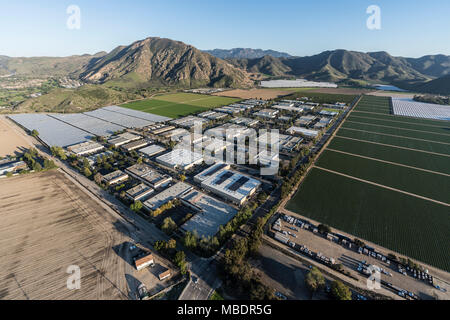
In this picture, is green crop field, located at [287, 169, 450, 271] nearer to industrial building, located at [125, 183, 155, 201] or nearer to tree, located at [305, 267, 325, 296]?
tree, located at [305, 267, 325, 296]

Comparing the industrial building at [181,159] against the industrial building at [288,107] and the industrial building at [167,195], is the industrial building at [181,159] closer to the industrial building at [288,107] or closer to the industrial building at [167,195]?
the industrial building at [167,195]

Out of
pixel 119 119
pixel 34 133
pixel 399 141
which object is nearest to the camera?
pixel 399 141

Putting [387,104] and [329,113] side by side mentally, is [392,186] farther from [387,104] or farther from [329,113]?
[387,104]

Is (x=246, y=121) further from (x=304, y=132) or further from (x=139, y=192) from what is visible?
(x=139, y=192)

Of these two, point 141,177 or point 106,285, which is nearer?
point 106,285

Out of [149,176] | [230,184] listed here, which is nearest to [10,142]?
[149,176]

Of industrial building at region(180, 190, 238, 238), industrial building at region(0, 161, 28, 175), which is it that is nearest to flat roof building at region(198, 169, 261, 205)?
industrial building at region(180, 190, 238, 238)

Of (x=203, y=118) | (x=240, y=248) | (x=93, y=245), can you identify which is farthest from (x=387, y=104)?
(x=93, y=245)

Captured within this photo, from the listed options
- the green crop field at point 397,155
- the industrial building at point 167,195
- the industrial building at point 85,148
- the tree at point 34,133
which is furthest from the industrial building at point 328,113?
the tree at point 34,133
